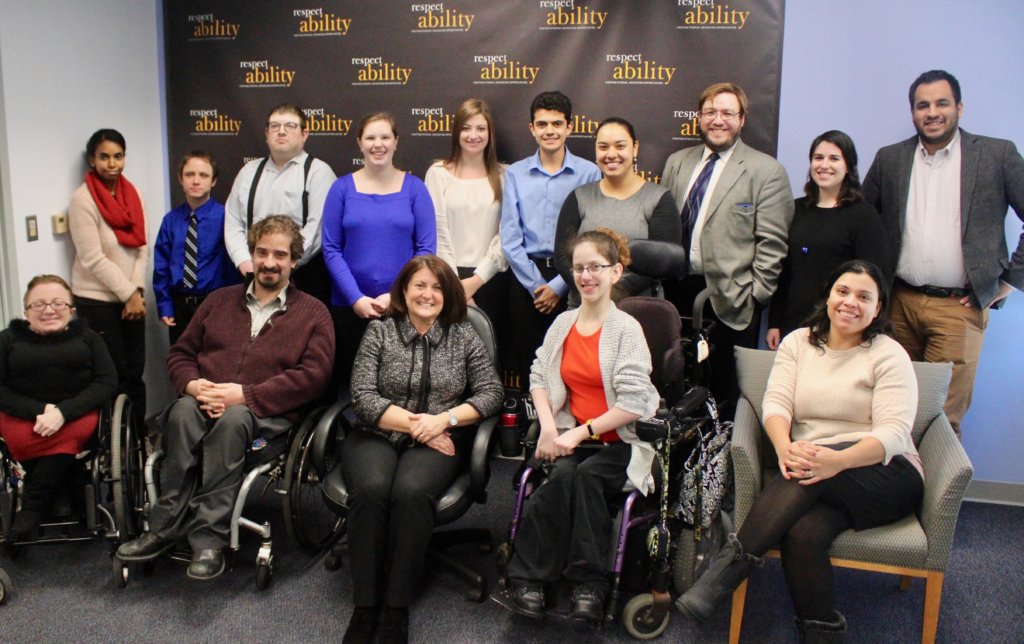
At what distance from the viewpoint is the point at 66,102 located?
369 cm

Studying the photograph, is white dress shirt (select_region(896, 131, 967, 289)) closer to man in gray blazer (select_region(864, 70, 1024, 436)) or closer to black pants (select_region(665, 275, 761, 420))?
man in gray blazer (select_region(864, 70, 1024, 436))

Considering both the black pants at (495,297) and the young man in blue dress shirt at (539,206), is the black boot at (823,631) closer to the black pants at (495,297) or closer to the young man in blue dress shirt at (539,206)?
the young man in blue dress shirt at (539,206)

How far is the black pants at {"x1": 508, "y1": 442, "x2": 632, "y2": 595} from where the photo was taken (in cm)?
250

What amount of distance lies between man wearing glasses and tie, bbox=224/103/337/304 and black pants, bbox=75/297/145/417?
1.92 ft

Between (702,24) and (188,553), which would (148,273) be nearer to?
(188,553)

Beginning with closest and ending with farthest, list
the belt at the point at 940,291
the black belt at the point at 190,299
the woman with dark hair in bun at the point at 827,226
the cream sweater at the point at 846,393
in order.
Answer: the cream sweater at the point at 846,393, the woman with dark hair in bun at the point at 827,226, the belt at the point at 940,291, the black belt at the point at 190,299

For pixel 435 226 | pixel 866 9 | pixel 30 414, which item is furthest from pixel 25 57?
pixel 866 9

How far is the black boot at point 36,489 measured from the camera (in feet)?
9.48

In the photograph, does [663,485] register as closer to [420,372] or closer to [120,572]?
[420,372]

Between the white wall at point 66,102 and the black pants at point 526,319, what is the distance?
6.34 feet

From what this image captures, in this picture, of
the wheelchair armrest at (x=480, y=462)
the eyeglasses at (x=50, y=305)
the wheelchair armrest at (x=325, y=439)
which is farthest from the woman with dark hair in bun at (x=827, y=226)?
the eyeglasses at (x=50, y=305)

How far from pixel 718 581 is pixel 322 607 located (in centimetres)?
126

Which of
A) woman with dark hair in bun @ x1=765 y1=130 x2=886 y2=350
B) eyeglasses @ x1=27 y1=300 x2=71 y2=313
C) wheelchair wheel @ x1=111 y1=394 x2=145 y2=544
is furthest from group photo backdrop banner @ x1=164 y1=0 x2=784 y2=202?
wheelchair wheel @ x1=111 y1=394 x2=145 y2=544

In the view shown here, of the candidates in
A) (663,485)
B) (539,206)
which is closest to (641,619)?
(663,485)
